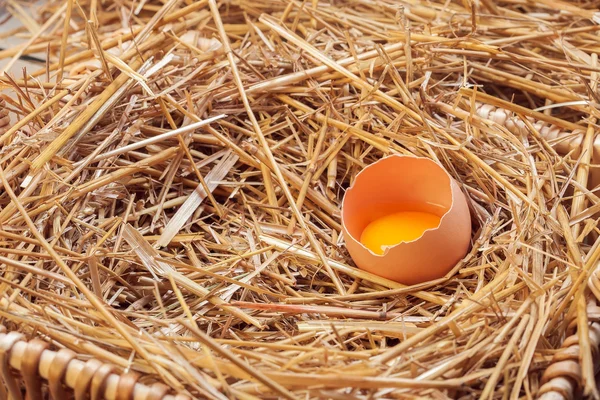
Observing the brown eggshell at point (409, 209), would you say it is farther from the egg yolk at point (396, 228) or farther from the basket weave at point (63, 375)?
the basket weave at point (63, 375)

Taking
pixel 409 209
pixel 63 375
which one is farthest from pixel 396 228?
pixel 63 375

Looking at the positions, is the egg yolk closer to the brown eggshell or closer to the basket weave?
the brown eggshell

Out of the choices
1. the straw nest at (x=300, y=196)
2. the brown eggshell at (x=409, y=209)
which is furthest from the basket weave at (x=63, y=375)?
the brown eggshell at (x=409, y=209)

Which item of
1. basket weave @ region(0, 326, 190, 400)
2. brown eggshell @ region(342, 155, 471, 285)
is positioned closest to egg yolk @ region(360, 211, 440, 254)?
brown eggshell @ region(342, 155, 471, 285)

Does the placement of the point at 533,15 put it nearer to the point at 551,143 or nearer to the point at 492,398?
the point at 551,143

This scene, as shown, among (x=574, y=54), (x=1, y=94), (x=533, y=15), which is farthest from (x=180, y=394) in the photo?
(x=533, y=15)
